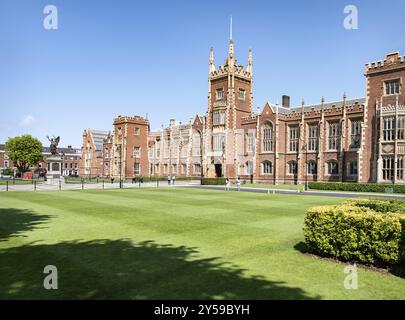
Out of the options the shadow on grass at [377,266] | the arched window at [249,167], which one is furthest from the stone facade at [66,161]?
the shadow on grass at [377,266]

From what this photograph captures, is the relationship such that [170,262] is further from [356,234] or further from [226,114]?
[226,114]

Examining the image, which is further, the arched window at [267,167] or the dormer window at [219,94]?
the dormer window at [219,94]

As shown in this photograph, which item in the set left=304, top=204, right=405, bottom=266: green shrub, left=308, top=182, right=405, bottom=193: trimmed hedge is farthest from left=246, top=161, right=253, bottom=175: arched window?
left=304, top=204, right=405, bottom=266: green shrub

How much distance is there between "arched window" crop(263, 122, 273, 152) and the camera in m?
56.0

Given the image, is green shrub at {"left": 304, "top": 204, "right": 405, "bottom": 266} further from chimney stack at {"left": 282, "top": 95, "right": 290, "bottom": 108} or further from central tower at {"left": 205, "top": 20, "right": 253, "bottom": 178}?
chimney stack at {"left": 282, "top": 95, "right": 290, "bottom": 108}

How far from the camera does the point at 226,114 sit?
59.9 m

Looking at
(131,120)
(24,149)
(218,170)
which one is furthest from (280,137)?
(24,149)

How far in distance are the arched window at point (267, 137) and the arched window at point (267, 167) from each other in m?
2.20

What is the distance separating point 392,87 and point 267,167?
23.0m

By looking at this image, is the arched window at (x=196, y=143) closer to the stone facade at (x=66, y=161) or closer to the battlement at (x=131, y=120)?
the battlement at (x=131, y=120)

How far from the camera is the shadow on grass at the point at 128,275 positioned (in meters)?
6.65

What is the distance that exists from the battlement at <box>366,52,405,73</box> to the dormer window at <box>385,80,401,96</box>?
77.4 inches

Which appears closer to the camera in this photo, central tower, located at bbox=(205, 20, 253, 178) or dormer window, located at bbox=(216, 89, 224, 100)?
central tower, located at bbox=(205, 20, 253, 178)

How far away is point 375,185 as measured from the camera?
36.8m
